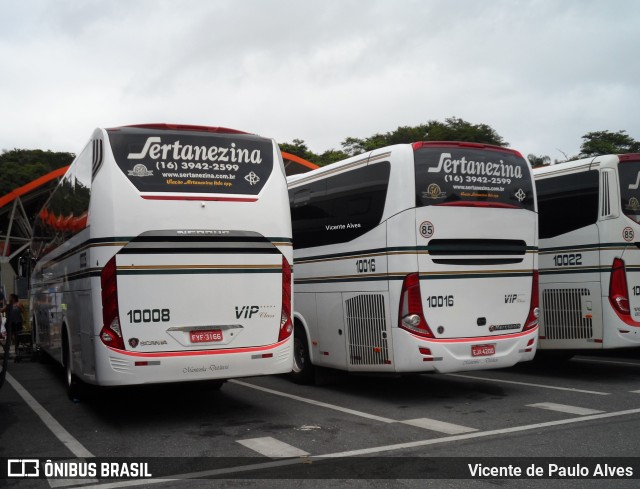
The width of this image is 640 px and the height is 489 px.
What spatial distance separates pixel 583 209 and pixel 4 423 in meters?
8.96

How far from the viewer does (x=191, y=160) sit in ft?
27.6

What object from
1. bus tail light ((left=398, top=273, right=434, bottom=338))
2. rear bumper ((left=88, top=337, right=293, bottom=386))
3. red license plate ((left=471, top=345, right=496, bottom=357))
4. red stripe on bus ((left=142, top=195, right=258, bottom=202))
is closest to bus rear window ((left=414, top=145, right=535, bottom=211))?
bus tail light ((left=398, top=273, right=434, bottom=338))

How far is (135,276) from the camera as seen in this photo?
799 cm

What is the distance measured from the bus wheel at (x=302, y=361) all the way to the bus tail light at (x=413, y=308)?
2.64 meters

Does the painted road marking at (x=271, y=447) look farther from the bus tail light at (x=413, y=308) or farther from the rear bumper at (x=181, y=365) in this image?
the bus tail light at (x=413, y=308)

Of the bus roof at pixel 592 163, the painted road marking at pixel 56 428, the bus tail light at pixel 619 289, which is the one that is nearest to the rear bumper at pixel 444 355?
the bus tail light at pixel 619 289

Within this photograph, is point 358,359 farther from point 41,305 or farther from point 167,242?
point 41,305

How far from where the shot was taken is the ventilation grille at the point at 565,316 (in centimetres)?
1125

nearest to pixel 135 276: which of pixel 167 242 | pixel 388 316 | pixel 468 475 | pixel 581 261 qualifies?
pixel 167 242

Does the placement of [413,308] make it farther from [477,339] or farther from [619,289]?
[619,289]

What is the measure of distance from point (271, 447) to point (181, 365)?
153 centimetres

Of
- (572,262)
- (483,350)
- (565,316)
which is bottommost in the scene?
(483,350)

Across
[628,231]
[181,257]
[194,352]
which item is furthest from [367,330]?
[628,231]

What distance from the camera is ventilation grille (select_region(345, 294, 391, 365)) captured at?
383 inches
